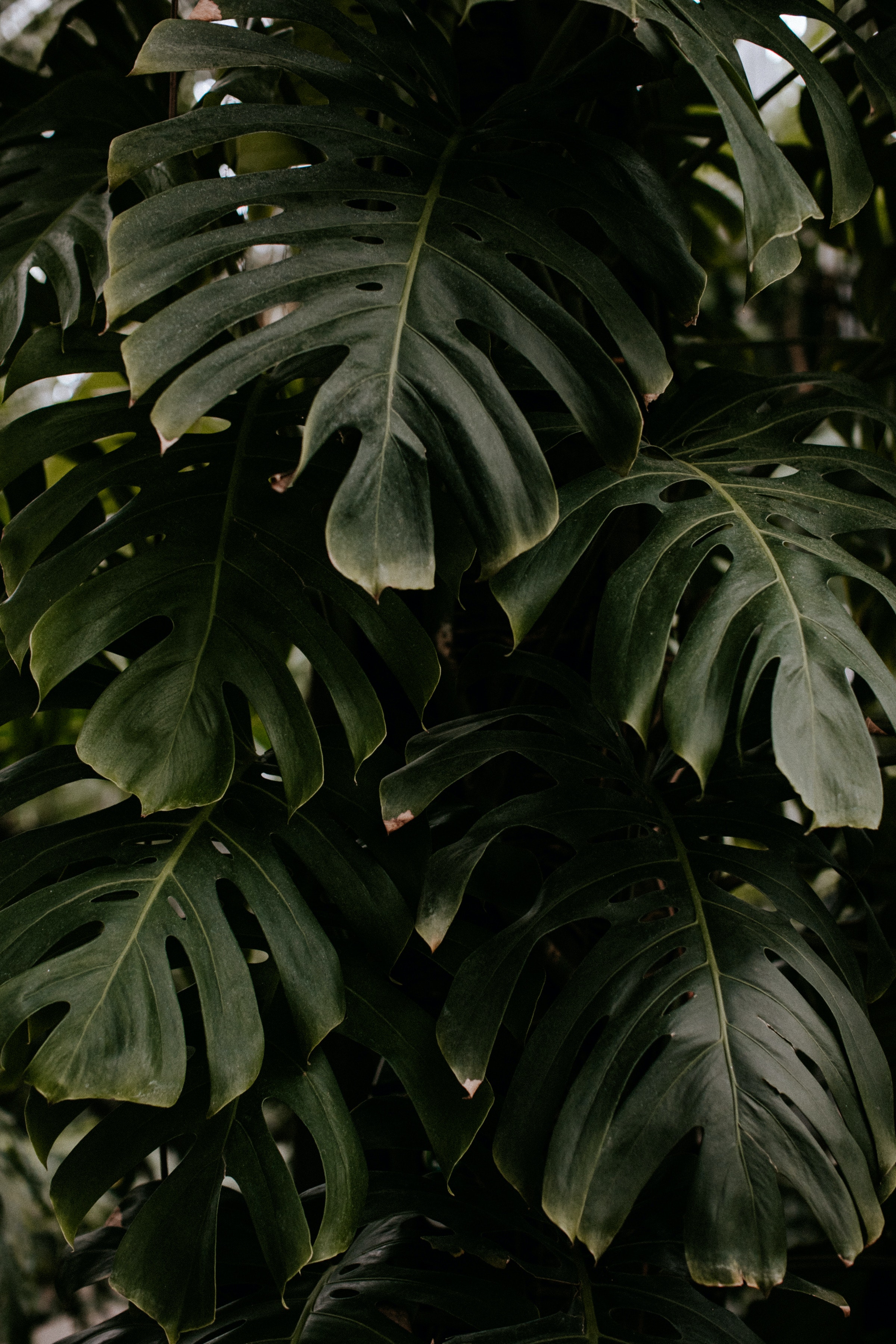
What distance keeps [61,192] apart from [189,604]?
565 mm

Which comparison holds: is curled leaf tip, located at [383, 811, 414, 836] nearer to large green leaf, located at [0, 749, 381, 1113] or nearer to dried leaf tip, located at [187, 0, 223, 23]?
large green leaf, located at [0, 749, 381, 1113]

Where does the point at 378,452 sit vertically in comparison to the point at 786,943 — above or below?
above

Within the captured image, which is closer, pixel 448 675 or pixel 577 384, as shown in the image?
pixel 577 384

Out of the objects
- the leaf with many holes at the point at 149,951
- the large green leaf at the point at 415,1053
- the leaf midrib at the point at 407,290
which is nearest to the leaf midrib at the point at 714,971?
the large green leaf at the point at 415,1053

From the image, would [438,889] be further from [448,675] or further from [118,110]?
[118,110]

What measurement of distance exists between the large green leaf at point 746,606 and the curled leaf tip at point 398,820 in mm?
172

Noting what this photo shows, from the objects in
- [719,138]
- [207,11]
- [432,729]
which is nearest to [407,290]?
[207,11]

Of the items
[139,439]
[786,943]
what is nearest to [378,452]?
[139,439]

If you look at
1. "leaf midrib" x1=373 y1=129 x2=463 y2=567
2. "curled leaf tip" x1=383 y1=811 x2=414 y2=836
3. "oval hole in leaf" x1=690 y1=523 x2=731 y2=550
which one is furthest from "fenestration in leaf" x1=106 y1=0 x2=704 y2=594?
"curled leaf tip" x1=383 y1=811 x2=414 y2=836

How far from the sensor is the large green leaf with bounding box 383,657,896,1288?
0.63 meters

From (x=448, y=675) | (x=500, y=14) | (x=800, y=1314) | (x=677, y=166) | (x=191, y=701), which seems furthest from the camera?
(x=677, y=166)

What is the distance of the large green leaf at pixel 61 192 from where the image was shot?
3.03 feet

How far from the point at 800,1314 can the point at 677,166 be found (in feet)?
5.82

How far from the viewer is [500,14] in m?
1.09
